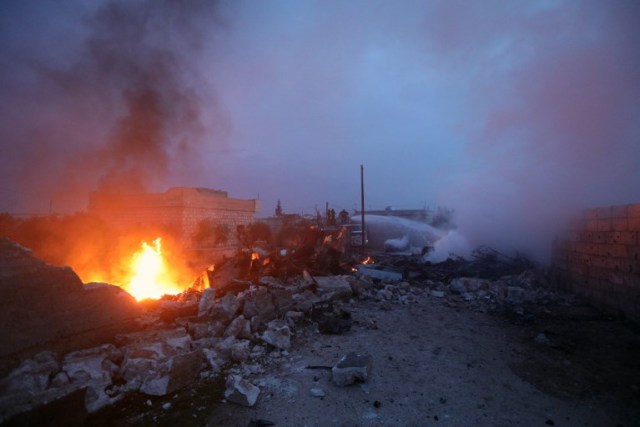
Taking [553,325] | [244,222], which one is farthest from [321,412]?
[244,222]

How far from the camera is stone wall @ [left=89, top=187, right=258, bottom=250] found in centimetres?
1891

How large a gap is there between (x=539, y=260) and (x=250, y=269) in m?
11.0

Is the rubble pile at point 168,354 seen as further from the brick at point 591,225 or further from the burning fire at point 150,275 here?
the brick at point 591,225

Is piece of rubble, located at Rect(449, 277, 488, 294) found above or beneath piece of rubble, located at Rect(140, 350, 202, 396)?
beneath

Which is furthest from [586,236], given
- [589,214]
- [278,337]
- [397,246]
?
[397,246]

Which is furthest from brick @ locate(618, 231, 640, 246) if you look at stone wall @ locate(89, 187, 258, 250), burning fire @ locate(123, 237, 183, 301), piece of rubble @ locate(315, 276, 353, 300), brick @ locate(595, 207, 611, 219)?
stone wall @ locate(89, 187, 258, 250)

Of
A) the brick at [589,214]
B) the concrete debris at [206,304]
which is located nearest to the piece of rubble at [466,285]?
the brick at [589,214]

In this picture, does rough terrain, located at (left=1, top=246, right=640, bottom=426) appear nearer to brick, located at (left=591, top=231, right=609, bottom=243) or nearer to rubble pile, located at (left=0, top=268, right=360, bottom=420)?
rubble pile, located at (left=0, top=268, right=360, bottom=420)

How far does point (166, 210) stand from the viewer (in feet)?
62.1

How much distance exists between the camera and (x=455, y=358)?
533cm

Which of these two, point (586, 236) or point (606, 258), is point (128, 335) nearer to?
point (606, 258)

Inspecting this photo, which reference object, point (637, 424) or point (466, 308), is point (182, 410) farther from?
point (466, 308)

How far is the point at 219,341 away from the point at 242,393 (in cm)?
174

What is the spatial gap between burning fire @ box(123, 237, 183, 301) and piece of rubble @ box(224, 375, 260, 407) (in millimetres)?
6962
